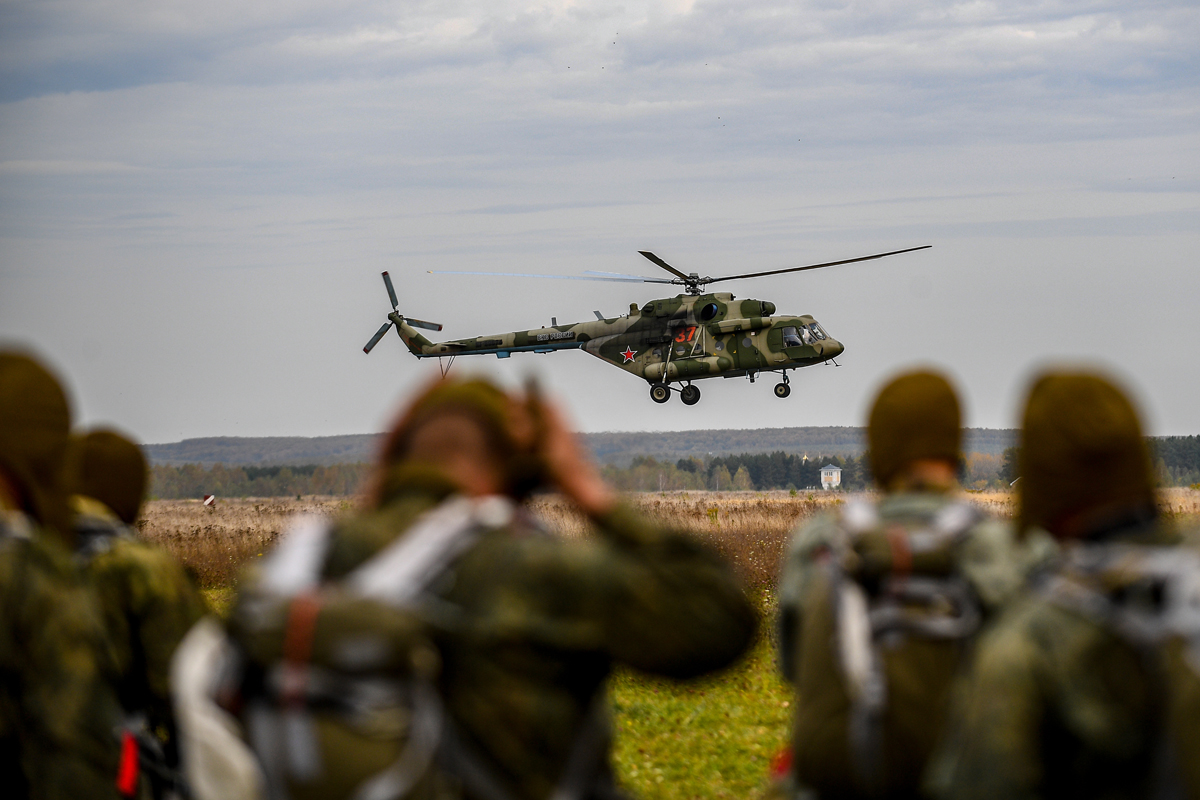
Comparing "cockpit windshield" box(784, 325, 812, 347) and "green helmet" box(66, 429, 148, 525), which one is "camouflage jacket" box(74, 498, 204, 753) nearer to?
"green helmet" box(66, 429, 148, 525)

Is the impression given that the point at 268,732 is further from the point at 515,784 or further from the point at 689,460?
the point at 689,460

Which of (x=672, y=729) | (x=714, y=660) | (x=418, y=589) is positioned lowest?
(x=672, y=729)

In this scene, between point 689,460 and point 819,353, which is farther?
point 689,460

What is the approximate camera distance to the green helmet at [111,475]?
441 centimetres

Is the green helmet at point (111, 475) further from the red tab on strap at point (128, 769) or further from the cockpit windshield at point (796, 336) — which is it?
the cockpit windshield at point (796, 336)

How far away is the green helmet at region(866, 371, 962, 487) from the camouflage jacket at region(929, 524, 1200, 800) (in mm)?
1287

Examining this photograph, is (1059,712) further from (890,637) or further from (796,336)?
(796,336)

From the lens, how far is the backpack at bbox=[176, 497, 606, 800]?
2.32m

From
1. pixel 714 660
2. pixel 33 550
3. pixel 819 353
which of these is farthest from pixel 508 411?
pixel 819 353

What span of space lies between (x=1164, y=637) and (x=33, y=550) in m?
2.34

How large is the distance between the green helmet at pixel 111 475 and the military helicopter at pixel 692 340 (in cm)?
2521

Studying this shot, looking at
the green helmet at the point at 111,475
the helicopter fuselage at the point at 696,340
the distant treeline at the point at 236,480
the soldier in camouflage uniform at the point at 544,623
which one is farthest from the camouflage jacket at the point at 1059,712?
the helicopter fuselage at the point at 696,340

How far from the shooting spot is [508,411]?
8.94ft

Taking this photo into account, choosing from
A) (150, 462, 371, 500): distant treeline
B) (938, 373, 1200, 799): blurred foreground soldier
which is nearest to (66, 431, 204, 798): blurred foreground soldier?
(938, 373, 1200, 799): blurred foreground soldier
